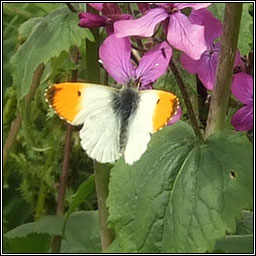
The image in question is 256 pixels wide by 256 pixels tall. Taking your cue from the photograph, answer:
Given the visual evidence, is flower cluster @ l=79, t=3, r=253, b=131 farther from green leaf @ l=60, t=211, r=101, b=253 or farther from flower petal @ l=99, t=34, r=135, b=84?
green leaf @ l=60, t=211, r=101, b=253

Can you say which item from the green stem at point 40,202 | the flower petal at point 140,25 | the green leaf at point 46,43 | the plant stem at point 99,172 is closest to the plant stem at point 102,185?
the plant stem at point 99,172

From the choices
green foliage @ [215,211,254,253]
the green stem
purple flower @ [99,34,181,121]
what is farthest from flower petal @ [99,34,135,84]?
the green stem

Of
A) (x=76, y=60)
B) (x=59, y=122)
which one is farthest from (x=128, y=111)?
(x=59, y=122)

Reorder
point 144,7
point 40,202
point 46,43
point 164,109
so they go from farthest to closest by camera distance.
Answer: point 40,202
point 46,43
point 144,7
point 164,109

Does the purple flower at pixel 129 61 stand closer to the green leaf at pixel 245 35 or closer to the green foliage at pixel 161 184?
the green foliage at pixel 161 184

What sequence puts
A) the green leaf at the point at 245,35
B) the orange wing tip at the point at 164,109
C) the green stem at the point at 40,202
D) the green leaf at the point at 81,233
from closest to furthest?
the orange wing tip at the point at 164,109 → the green leaf at the point at 245,35 → the green leaf at the point at 81,233 → the green stem at the point at 40,202

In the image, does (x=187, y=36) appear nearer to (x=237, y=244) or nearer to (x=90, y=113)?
(x=90, y=113)

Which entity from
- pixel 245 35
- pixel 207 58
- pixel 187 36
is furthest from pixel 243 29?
pixel 187 36
